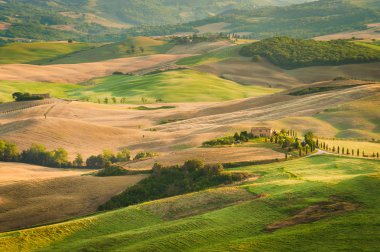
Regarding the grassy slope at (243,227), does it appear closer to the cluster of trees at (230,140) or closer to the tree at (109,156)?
the cluster of trees at (230,140)

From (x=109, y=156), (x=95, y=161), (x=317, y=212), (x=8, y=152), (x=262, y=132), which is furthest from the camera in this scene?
(x=8, y=152)

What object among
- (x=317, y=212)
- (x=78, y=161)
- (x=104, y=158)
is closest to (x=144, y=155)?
(x=104, y=158)

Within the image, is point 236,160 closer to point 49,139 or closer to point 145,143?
point 145,143

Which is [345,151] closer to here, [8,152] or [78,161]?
[78,161]


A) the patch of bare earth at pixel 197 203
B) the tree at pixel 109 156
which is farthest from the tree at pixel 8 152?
the patch of bare earth at pixel 197 203

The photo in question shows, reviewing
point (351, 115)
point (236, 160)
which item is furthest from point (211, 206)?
point (351, 115)

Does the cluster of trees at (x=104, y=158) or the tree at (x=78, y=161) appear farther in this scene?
the tree at (x=78, y=161)
